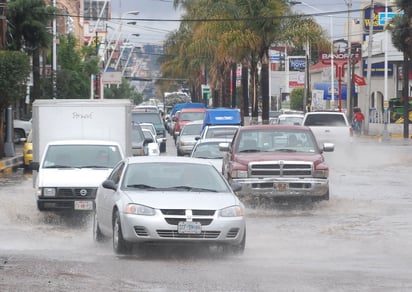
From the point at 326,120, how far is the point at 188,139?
18.6ft

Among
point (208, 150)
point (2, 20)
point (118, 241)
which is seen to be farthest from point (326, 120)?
point (118, 241)

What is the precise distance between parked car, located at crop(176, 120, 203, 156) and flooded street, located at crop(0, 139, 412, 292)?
54.2ft

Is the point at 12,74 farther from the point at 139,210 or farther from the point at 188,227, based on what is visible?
the point at 188,227

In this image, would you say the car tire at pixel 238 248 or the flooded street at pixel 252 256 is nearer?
the flooded street at pixel 252 256

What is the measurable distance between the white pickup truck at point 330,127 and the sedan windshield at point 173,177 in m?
24.0

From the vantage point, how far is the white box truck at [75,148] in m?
19.3

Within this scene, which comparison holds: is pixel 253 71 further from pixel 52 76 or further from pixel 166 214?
pixel 166 214

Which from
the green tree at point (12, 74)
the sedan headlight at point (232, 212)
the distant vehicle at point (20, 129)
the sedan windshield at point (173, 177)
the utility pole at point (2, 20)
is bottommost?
the distant vehicle at point (20, 129)

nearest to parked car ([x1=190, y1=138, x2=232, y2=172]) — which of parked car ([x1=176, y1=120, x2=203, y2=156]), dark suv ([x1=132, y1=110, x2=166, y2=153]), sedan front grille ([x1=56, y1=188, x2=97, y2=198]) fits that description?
sedan front grille ([x1=56, y1=188, x2=97, y2=198])

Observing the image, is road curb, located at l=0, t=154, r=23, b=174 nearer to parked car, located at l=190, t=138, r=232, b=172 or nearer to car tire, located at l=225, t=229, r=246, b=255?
parked car, located at l=190, t=138, r=232, b=172

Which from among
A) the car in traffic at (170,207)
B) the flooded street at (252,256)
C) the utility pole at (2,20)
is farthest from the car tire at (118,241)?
the utility pole at (2,20)

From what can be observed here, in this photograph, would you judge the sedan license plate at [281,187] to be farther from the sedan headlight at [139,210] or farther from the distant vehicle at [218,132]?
the distant vehicle at [218,132]

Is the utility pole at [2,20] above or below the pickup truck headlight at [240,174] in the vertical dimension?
above

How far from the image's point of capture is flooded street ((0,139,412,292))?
1187 cm
